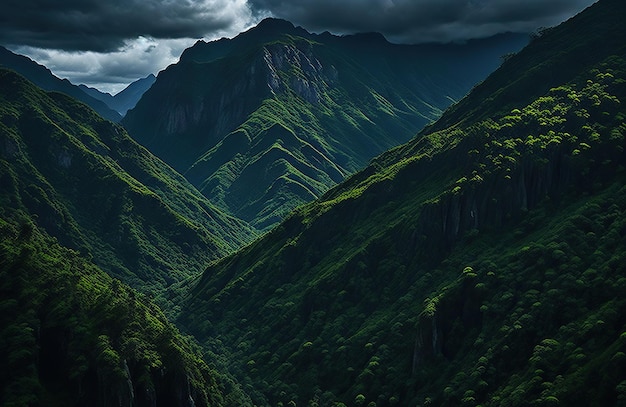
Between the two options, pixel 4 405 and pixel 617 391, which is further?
pixel 4 405

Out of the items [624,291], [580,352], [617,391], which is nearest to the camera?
[617,391]

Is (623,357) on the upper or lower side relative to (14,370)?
lower

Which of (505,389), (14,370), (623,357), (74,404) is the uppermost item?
(14,370)

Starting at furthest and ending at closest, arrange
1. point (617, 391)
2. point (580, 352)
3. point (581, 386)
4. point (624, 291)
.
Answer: point (624, 291)
point (580, 352)
point (581, 386)
point (617, 391)

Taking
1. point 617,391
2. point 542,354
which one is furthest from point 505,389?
point 617,391

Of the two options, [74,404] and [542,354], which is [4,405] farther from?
[542,354]

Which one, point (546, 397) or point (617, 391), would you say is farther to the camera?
point (546, 397)

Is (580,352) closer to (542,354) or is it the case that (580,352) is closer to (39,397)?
(542,354)

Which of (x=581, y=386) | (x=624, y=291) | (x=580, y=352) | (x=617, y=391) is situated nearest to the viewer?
(x=617, y=391)

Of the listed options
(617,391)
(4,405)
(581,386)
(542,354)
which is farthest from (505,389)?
(4,405)
